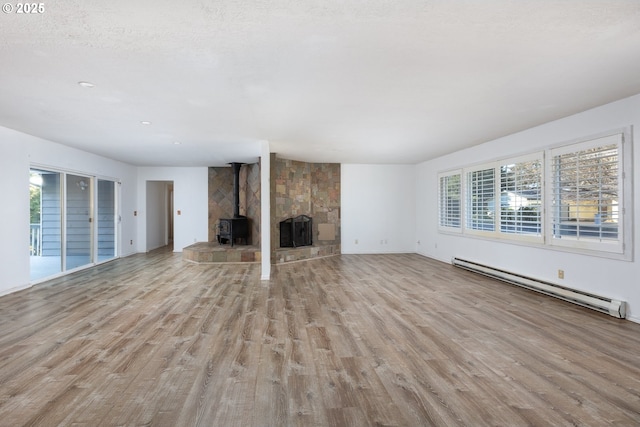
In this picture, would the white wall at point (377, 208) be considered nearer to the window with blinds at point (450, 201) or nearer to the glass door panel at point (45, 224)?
the window with blinds at point (450, 201)

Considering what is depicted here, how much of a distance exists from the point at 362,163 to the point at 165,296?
598 cm

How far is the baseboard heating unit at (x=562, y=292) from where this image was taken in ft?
12.4

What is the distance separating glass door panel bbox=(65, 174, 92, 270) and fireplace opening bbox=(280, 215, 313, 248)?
4.09 metres

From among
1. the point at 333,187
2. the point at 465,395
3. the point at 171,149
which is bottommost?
the point at 465,395

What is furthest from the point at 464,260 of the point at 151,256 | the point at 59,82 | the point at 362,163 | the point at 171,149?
the point at 151,256

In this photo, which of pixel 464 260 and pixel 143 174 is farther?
pixel 143 174

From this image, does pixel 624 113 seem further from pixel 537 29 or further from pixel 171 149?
pixel 171 149

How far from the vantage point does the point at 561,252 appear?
460 centimetres

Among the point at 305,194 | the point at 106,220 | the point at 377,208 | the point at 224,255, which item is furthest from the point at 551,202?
the point at 106,220

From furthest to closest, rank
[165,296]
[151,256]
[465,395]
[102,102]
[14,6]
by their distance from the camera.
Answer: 1. [151,256]
2. [165,296]
3. [102,102]
4. [465,395]
5. [14,6]

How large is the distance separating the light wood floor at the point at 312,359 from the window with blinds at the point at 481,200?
175cm

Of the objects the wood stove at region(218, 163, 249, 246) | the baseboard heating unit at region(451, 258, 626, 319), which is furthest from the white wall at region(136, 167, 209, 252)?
the baseboard heating unit at region(451, 258, 626, 319)

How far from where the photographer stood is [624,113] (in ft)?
12.4

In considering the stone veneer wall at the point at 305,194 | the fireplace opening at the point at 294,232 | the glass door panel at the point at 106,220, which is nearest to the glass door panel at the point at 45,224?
the glass door panel at the point at 106,220
